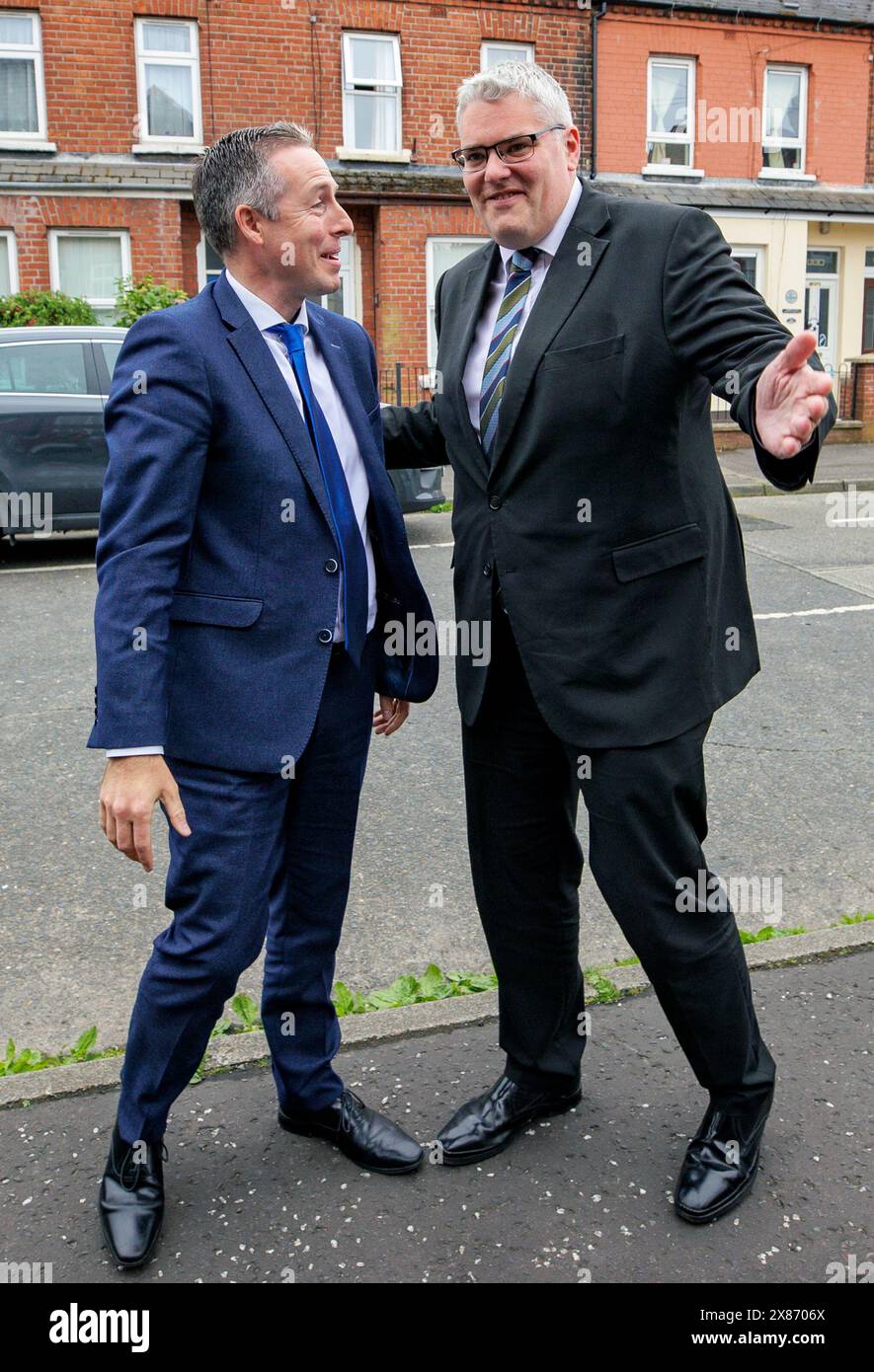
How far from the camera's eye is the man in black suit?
256 cm

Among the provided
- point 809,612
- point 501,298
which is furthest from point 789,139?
point 501,298

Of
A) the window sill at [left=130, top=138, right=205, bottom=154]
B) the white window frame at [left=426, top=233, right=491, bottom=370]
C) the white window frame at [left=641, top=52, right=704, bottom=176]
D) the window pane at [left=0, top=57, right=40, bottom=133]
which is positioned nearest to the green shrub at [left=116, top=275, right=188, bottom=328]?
the window sill at [left=130, top=138, right=205, bottom=154]

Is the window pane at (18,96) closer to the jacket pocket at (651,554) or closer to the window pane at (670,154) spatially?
the window pane at (670,154)

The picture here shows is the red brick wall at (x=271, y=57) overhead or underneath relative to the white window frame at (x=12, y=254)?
overhead

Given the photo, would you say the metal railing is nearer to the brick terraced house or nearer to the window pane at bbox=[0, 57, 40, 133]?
the brick terraced house

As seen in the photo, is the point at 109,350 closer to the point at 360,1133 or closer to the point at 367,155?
the point at 360,1133

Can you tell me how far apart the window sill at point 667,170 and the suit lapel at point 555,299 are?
21411 millimetres

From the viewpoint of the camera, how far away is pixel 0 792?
5.53 meters

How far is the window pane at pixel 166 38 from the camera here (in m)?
19.2

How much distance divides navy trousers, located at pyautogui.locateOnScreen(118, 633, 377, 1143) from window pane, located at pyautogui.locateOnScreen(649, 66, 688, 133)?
22047mm

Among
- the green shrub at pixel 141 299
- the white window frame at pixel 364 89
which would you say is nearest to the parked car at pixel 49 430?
the green shrub at pixel 141 299

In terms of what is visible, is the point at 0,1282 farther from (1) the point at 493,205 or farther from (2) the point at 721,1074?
(1) the point at 493,205

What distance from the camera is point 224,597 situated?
2.62 meters

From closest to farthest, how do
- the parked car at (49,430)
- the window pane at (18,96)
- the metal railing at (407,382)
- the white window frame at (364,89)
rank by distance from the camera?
the parked car at (49,430)
the window pane at (18,96)
the metal railing at (407,382)
the white window frame at (364,89)
